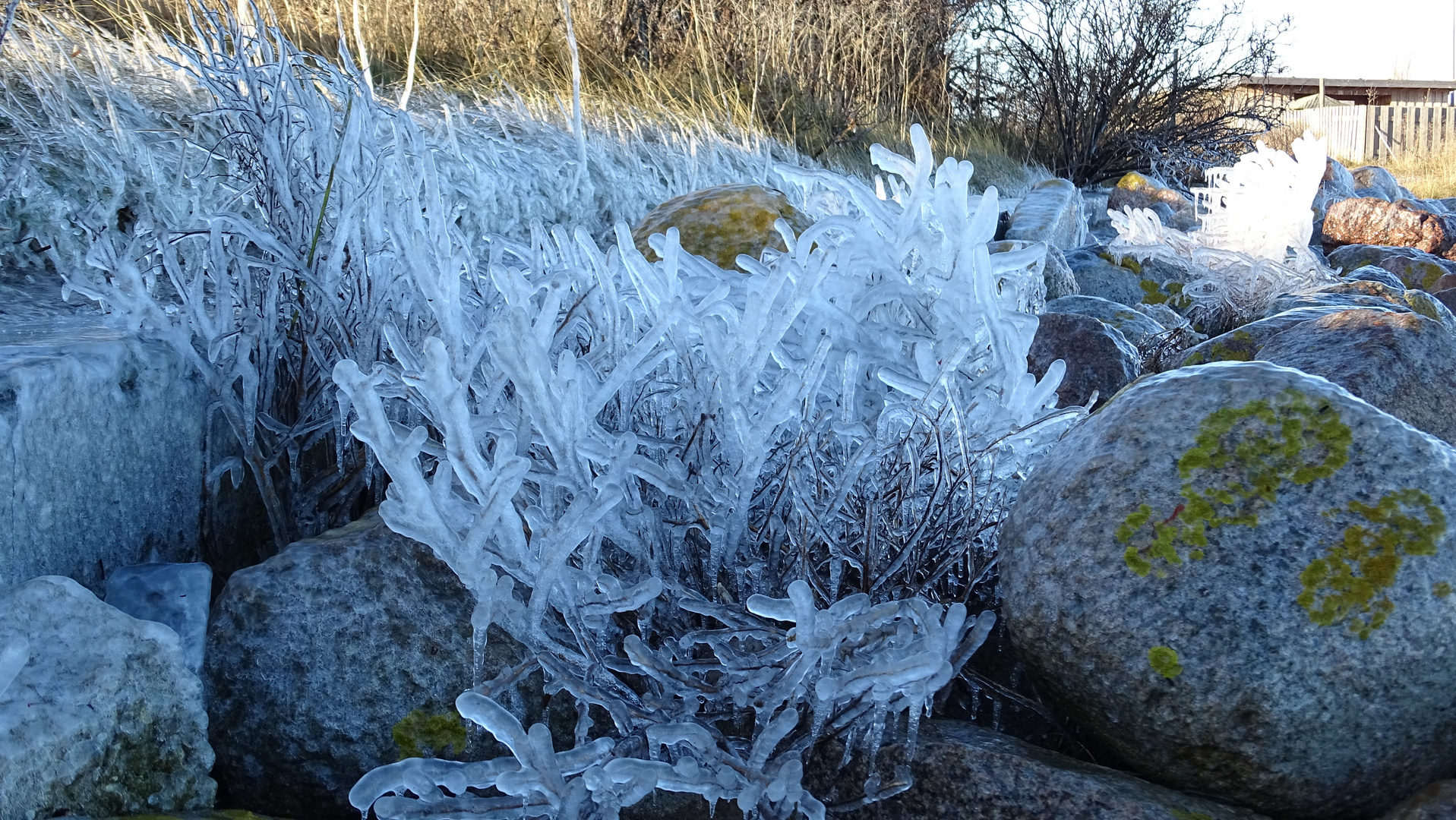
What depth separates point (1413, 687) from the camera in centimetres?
147

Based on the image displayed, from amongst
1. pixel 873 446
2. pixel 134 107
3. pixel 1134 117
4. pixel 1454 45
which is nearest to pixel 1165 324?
pixel 873 446

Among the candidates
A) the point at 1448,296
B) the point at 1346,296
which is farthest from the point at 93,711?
the point at 1448,296

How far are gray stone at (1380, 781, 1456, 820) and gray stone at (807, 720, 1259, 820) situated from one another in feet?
0.59

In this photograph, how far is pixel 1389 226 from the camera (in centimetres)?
930

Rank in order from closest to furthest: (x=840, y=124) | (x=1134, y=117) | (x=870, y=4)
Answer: (x=840, y=124)
(x=870, y=4)
(x=1134, y=117)

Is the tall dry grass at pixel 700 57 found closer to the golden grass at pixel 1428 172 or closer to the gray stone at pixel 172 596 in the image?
the gray stone at pixel 172 596

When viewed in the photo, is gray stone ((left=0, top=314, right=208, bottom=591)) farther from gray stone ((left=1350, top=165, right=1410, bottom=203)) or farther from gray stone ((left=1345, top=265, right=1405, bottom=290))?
gray stone ((left=1350, top=165, right=1410, bottom=203))

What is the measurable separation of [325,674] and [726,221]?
8.03 ft

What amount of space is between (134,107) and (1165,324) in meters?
4.37

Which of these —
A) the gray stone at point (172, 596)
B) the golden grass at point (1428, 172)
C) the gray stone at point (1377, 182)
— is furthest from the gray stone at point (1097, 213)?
the golden grass at point (1428, 172)

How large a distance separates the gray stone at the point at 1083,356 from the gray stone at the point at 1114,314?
73cm

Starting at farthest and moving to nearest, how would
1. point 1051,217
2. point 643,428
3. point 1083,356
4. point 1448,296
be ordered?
point 1051,217 → point 1448,296 → point 1083,356 → point 643,428

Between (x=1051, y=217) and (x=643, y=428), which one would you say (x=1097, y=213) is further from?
(x=643, y=428)

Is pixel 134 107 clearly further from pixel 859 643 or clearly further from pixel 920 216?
pixel 859 643
